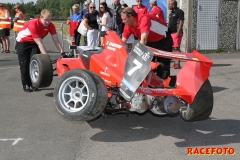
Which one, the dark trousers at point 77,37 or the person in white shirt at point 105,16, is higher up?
the person in white shirt at point 105,16

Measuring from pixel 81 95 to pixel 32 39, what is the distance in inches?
140

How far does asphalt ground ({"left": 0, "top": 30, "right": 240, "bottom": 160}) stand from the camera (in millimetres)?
5039

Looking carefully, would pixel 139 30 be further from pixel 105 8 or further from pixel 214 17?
pixel 214 17

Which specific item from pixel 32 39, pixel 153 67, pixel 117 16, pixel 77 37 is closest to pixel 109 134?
pixel 153 67

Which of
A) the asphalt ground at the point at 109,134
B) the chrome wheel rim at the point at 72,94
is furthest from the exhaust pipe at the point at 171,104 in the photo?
the chrome wheel rim at the point at 72,94

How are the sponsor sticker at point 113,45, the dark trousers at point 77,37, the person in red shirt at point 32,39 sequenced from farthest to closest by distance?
1. the dark trousers at point 77,37
2. the person in red shirt at point 32,39
3. the sponsor sticker at point 113,45

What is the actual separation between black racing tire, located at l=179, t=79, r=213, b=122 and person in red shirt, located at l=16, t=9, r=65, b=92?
345cm

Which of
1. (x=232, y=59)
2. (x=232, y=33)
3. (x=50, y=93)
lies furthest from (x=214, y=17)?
(x=50, y=93)

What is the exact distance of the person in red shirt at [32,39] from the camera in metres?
8.12

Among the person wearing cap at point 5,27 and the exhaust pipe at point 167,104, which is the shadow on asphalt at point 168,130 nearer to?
the exhaust pipe at point 167,104

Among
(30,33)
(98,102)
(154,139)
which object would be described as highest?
(30,33)

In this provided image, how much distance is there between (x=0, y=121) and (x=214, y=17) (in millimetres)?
10601

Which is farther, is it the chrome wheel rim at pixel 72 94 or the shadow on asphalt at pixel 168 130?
the shadow on asphalt at pixel 168 130

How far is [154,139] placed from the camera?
562cm
